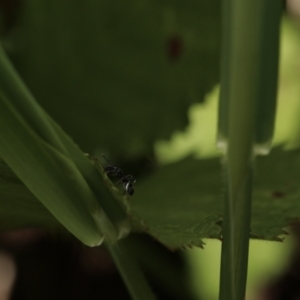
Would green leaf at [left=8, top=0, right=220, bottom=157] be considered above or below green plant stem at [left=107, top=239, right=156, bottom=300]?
above

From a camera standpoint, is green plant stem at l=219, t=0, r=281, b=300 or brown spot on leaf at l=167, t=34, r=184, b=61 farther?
brown spot on leaf at l=167, t=34, r=184, b=61

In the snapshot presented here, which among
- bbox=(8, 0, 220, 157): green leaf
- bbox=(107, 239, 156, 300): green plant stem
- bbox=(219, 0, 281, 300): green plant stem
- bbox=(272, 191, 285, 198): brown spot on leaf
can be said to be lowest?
bbox=(107, 239, 156, 300): green plant stem

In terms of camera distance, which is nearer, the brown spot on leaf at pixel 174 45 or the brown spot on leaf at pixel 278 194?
the brown spot on leaf at pixel 278 194

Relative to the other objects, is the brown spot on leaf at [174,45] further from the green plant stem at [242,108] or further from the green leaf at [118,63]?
the green plant stem at [242,108]

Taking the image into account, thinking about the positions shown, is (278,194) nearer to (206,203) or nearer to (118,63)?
(206,203)

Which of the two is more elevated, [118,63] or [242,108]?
[118,63]

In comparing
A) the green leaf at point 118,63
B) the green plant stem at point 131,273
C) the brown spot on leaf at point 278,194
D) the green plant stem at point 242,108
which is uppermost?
the green leaf at point 118,63

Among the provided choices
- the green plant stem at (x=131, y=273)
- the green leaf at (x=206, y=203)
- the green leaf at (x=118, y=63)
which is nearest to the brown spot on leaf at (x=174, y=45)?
the green leaf at (x=118, y=63)

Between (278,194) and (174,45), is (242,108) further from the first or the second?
(174,45)

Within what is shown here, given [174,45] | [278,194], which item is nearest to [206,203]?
[278,194]

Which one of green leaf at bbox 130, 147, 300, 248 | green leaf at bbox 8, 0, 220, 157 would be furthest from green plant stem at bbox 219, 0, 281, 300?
green leaf at bbox 8, 0, 220, 157

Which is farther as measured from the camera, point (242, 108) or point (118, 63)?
point (118, 63)

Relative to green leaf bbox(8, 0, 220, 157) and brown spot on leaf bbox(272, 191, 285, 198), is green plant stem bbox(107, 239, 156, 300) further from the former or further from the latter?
green leaf bbox(8, 0, 220, 157)
